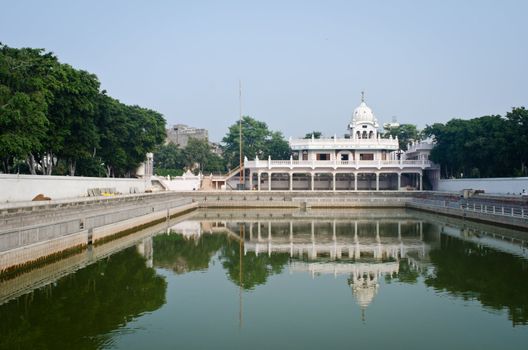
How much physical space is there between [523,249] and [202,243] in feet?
53.5

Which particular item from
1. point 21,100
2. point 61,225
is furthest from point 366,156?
point 61,225

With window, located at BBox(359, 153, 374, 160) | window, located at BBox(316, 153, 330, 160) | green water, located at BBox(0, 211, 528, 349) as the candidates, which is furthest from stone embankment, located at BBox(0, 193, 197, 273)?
window, located at BBox(359, 153, 374, 160)

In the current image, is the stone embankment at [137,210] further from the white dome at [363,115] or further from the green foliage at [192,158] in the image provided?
the green foliage at [192,158]

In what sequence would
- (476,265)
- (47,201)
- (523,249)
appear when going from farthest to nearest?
(47,201)
(523,249)
(476,265)

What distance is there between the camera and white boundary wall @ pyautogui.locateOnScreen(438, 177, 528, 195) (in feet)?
137

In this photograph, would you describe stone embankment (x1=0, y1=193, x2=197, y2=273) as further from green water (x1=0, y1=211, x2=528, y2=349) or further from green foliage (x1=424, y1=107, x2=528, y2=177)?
green foliage (x1=424, y1=107, x2=528, y2=177)

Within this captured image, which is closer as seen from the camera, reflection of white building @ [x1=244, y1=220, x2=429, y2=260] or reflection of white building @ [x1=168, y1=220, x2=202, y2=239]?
reflection of white building @ [x1=244, y1=220, x2=429, y2=260]

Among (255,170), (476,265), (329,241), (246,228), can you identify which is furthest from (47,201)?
(255,170)

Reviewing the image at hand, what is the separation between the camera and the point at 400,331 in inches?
484

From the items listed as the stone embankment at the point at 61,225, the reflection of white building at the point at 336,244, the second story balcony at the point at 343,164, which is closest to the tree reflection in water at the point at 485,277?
the reflection of white building at the point at 336,244

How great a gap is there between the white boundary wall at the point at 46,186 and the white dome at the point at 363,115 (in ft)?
123

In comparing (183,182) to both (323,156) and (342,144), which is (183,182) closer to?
(323,156)

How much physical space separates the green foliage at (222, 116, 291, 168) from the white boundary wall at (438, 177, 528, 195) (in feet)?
94.1

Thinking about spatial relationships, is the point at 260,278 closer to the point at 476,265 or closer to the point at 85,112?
the point at 476,265
